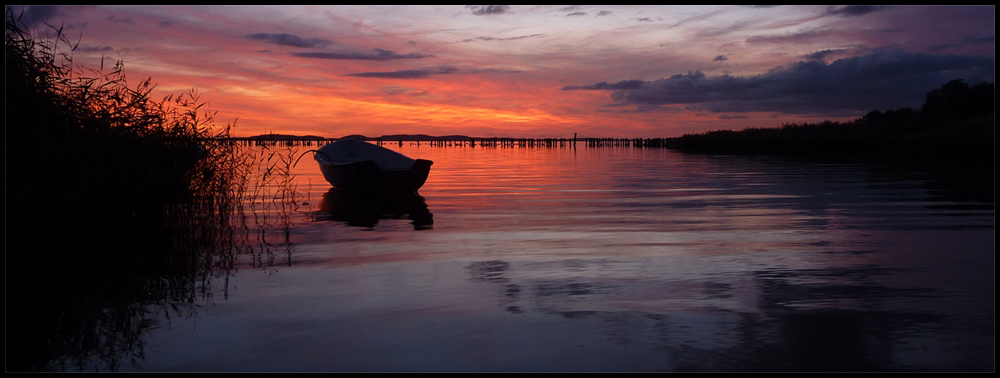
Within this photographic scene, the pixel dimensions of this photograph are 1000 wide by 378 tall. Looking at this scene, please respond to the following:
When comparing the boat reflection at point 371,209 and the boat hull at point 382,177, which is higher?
the boat hull at point 382,177

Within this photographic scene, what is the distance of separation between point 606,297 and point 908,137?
124 ft

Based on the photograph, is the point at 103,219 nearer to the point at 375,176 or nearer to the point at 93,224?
the point at 93,224

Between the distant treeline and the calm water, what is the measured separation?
68.1 feet

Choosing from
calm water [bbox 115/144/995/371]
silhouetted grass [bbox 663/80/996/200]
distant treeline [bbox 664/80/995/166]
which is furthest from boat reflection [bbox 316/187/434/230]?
distant treeline [bbox 664/80/995/166]

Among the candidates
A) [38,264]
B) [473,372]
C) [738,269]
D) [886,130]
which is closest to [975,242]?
[738,269]

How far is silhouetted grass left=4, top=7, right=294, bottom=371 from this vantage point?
4773 mm

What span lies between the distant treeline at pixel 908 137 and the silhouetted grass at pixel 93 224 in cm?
2667

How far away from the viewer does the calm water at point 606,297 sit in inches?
160

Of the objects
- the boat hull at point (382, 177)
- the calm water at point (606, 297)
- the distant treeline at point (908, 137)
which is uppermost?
the distant treeline at point (908, 137)

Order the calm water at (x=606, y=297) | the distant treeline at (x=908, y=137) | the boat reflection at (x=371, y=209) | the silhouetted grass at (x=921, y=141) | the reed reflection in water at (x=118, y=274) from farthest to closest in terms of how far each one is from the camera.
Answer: the distant treeline at (x=908, y=137) → the silhouetted grass at (x=921, y=141) → the boat reflection at (x=371, y=209) → the reed reflection in water at (x=118, y=274) → the calm water at (x=606, y=297)

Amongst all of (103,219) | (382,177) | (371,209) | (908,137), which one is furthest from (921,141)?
(103,219)

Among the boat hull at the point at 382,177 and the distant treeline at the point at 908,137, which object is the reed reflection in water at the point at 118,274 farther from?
the distant treeline at the point at 908,137

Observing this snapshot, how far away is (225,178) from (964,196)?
14691 millimetres

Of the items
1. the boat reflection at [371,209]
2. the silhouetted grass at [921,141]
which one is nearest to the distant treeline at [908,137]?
the silhouetted grass at [921,141]
